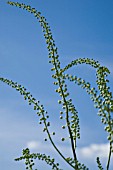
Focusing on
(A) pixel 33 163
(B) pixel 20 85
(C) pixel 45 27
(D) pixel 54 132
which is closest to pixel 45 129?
(D) pixel 54 132

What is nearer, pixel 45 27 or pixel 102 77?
pixel 102 77

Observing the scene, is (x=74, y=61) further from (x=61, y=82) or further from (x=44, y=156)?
(x=44, y=156)

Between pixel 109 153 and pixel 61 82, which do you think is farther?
pixel 61 82

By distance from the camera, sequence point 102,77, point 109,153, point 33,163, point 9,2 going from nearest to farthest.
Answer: point 109,153 → point 102,77 → point 33,163 → point 9,2

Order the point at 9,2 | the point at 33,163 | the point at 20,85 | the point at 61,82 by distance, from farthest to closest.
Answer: the point at 9,2 < the point at 20,85 < the point at 33,163 < the point at 61,82

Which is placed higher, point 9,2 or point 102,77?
point 9,2

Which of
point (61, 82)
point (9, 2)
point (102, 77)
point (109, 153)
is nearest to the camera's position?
point (109, 153)

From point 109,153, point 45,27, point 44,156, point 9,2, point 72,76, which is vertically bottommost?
point 109,153

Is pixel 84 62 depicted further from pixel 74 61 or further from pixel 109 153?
pixel 109 153

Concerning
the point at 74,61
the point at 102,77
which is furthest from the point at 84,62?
the point at 102,77
